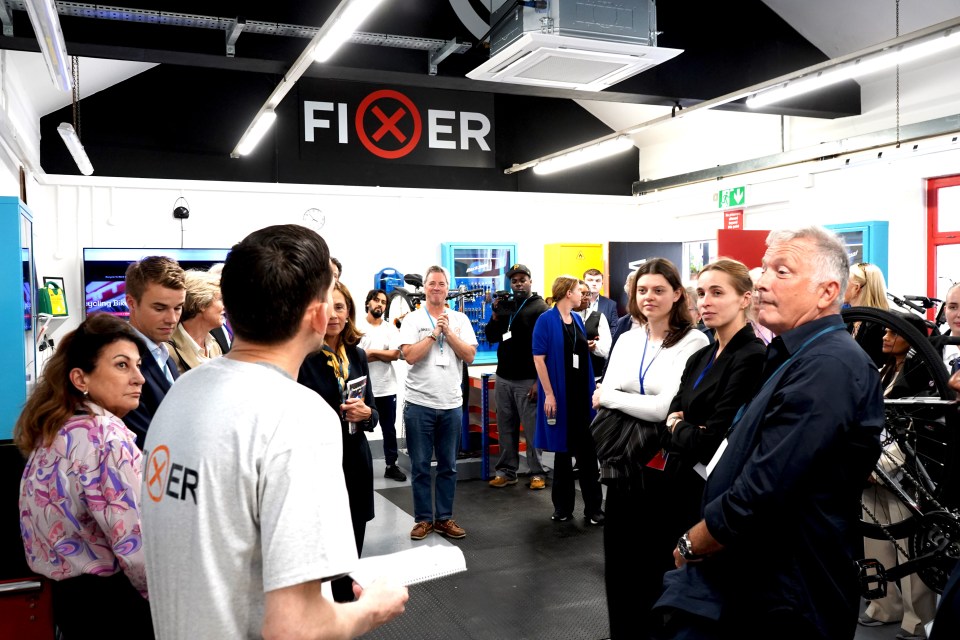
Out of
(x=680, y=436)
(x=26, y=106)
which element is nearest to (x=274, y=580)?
(x=680, y=436)

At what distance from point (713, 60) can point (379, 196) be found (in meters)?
4.90

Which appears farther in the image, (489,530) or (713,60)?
(713,60)

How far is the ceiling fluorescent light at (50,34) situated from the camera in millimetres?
3514

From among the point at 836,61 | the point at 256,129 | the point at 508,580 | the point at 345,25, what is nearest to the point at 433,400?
the point at 508,580

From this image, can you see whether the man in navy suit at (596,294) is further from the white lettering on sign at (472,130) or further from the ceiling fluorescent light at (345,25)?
the ceiling fluorescent light at (345,25)

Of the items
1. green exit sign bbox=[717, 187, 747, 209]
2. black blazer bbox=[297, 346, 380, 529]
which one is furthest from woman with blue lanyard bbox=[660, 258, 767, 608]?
green exit sign bbox=[717, 187, 747, 209]

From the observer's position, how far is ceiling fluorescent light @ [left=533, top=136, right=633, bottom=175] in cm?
823

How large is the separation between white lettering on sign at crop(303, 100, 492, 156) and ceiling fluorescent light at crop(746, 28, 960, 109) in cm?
248

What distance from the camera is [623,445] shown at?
296 centimetres

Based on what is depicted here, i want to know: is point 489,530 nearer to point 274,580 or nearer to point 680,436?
point 680,436

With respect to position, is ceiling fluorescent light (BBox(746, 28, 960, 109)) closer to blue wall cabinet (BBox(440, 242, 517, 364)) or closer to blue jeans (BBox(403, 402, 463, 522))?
blue jeans (BBox(403, 402, 463, 522))

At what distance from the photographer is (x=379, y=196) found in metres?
9.83

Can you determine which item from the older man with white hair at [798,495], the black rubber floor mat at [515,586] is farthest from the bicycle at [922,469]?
the black rubber floor mat at [515,586]

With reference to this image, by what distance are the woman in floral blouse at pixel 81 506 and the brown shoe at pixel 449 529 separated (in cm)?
310
